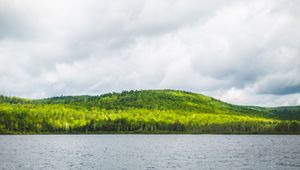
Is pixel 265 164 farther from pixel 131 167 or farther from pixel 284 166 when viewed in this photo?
pixel 131 167

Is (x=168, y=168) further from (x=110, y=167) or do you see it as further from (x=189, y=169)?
(x=110, y=167)

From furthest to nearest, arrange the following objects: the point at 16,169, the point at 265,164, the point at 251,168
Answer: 1. the point at 265,164
2. the point at 251,168
3. the point at 16,169

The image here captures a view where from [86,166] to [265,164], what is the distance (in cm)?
4040

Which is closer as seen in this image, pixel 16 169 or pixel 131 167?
pixel 16 169

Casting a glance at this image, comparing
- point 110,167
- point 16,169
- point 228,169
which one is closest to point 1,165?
point 16,169

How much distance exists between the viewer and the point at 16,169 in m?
71.8

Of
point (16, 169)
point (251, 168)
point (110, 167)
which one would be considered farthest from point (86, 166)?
point (251, 168)

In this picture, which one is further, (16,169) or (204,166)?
(204,166)

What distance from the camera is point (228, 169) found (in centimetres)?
7469

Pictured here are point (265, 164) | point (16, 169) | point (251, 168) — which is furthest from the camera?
point (265, 164)

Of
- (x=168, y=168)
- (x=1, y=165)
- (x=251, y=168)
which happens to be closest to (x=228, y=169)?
(x=251, y=168)

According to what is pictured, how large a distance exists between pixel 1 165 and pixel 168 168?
35.6 metres

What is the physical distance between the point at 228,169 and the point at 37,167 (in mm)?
39006

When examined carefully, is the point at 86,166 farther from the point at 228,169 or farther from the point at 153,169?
the point at 228,169
